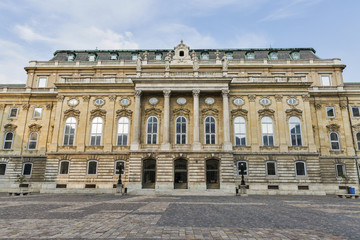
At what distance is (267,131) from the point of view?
106 feet

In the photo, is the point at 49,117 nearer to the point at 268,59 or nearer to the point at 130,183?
the point at 130,183

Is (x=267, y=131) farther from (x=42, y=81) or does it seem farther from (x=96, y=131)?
(x=42, y=81)

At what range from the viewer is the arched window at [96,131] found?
1289 inches

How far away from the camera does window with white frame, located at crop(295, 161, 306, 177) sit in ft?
99.6

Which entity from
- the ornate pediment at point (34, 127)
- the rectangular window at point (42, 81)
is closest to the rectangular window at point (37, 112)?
the ornate pediment at point (34, 127)

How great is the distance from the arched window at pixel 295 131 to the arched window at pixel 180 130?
14021 mm

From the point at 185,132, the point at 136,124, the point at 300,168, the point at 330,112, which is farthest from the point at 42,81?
the point at 330,112

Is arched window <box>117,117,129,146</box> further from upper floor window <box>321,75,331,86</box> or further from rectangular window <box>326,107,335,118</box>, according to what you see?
upper floor window <box>321,75,331,86</box>

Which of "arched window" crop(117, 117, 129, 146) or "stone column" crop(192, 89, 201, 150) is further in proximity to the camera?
"arched window" crop(117, 117, 129, 146)

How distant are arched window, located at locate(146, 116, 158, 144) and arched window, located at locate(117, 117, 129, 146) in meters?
2.89

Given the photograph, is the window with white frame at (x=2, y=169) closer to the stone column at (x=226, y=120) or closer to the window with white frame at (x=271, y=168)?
the stone column at (x=226, y=120)

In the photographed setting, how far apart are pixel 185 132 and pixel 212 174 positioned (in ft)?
21.0

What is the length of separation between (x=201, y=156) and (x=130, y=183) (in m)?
9.01

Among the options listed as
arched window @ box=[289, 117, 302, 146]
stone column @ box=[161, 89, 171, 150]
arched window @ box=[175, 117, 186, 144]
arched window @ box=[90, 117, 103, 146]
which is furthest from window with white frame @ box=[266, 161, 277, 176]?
arched window @ box=[90, 117, 103, 146]
